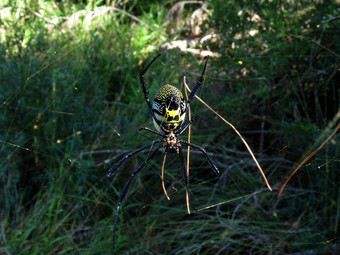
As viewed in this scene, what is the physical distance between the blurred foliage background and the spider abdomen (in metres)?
0.75

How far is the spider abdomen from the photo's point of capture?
26.3 inches

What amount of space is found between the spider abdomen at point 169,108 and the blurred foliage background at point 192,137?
0.75 m

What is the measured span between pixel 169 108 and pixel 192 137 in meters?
1.19

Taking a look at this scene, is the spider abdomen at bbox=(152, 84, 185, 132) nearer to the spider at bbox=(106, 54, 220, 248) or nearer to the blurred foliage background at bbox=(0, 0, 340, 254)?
the spider at bbox=(106, 54, 220, 248)

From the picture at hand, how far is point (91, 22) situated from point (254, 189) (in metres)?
1.50

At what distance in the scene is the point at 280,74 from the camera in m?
2.07

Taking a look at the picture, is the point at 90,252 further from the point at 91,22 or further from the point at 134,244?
the point at 91,22

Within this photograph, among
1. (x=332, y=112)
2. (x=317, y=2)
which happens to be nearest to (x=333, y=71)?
(x=332, y=112)

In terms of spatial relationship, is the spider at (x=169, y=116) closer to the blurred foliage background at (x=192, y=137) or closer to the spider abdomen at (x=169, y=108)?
the spider abdomen at (x=169, y=108)

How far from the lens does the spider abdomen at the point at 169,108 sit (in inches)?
26.3

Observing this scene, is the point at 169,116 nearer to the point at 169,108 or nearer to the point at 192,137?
the point at 169,108

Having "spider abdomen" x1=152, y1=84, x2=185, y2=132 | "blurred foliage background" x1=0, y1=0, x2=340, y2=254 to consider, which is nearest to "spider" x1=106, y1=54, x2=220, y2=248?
"spider abdomen" x1=152, y1=84, x2=185, y2=132

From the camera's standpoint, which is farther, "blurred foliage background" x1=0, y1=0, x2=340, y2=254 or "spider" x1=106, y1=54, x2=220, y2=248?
"blurred foliage background" x1=0, y1=0, x2=340, y2=254

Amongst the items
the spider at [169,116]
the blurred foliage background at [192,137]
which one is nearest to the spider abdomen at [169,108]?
the spider at [169,116]
